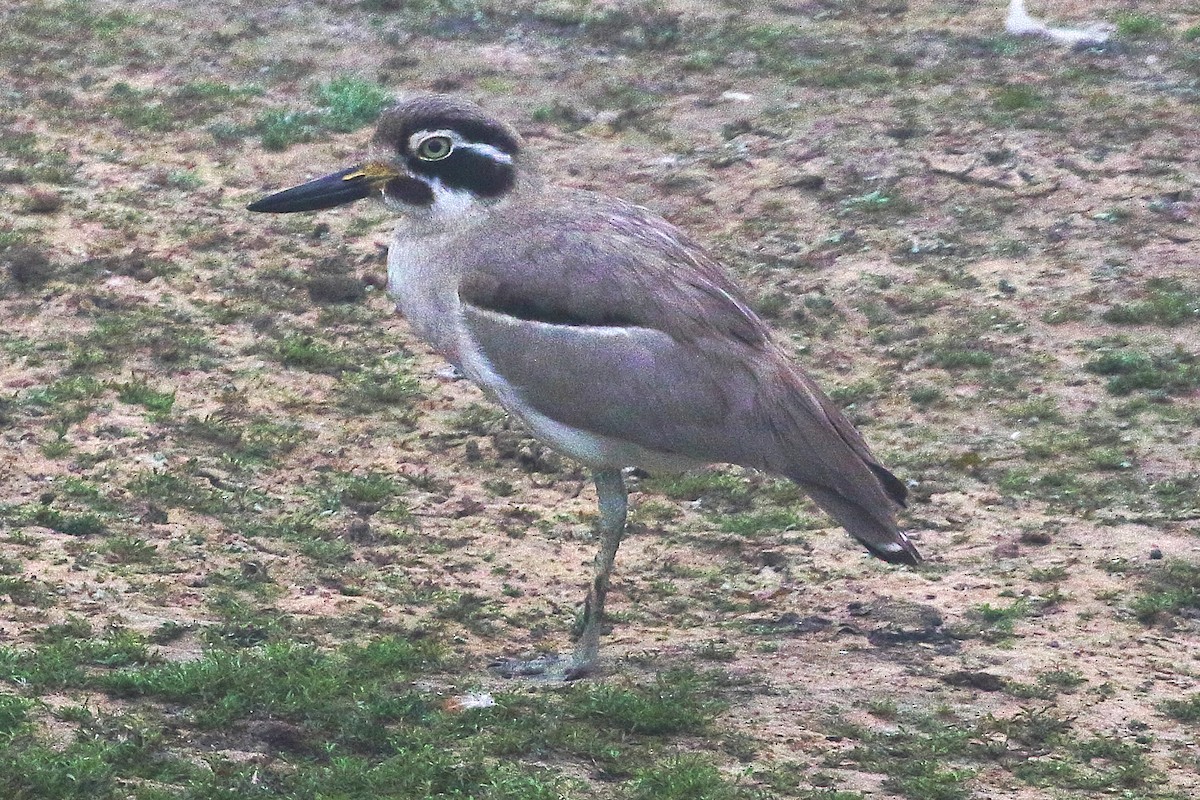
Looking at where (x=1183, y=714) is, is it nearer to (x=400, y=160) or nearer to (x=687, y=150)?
(x=400, y=160)

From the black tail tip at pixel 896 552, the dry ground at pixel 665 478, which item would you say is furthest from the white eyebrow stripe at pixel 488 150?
the black tail tip at pixel 896 552

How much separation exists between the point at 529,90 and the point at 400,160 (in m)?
5.24

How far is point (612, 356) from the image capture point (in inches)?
235

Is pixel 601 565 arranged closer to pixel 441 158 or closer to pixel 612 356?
pixel 612 356

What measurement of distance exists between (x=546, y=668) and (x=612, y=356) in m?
1.02

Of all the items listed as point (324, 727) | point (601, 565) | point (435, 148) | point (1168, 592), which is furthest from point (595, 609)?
point (1168, 592)

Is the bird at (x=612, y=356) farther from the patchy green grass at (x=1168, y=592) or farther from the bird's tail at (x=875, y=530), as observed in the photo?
the patchy green grass at (x=1168, y=592)

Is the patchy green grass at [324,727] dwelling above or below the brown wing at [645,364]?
below

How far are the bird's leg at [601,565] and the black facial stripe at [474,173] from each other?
101cm

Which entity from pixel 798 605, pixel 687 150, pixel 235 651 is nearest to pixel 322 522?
pixel 235 651

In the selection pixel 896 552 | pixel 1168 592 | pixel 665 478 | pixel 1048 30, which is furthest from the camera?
pixel 1048 30

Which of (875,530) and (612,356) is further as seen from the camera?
(612,356)

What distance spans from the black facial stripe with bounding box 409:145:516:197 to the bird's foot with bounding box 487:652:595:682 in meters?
1.56

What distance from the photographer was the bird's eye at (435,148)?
20.4ft
